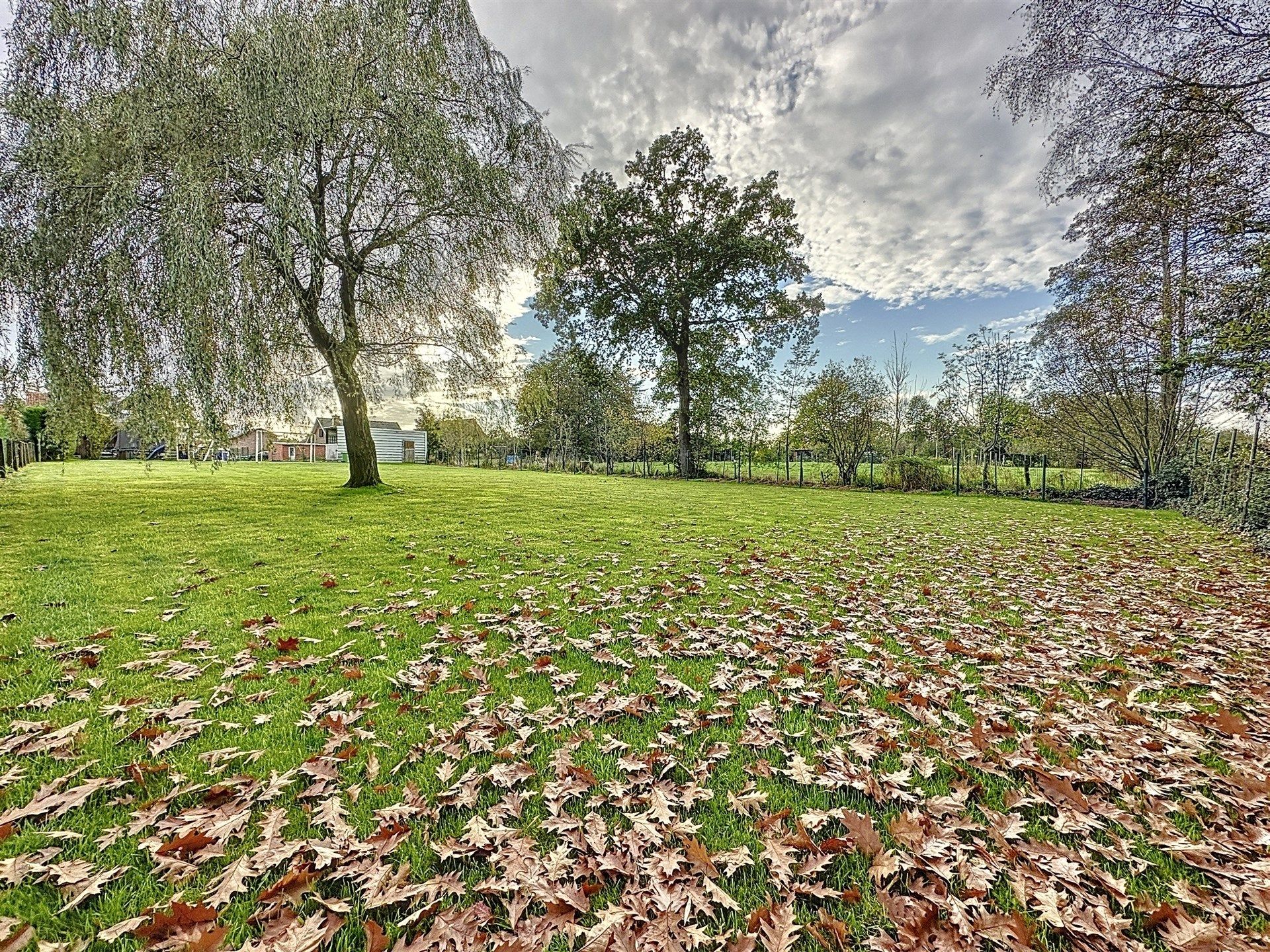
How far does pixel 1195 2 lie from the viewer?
6.49 metres

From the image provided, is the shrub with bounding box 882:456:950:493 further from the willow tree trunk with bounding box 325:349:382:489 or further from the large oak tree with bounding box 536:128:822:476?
the willow tree trunk with bounding box 325:349:382:489

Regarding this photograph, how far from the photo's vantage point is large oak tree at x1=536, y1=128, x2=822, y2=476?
23.8 m

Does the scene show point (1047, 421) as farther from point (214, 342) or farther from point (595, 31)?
point (214, 342)

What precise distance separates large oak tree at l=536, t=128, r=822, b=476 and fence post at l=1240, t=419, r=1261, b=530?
16989 millimetres

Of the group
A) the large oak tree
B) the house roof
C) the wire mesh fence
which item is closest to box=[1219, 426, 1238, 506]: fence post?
the wire mesh fence

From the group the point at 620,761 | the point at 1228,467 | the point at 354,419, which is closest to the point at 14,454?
the point at 354,419


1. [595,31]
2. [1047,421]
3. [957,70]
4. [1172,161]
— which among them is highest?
[595,31]

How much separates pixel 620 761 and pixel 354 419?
1322cm

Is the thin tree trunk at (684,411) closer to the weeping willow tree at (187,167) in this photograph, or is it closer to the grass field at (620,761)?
the weeping willow tree at (187,167)

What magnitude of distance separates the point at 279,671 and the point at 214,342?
7.12m

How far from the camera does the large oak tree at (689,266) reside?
2375 cm

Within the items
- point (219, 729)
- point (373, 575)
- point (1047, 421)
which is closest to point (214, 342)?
point (373, 575)

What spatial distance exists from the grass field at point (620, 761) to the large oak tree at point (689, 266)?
20877 millimetres

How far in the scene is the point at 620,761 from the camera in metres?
2.48
